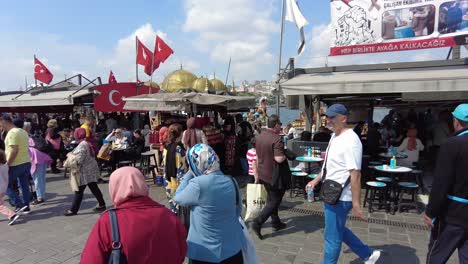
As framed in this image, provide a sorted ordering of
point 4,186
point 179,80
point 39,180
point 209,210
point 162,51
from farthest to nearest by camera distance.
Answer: point 179,80 < point 162,51 < point 39,180 < point 4,186 < point 209,210

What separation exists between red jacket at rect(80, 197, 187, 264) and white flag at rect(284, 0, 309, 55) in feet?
23.1

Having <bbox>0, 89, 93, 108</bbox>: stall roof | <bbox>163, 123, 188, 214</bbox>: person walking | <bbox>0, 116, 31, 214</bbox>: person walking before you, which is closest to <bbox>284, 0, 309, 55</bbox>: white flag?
<bbox>163, 123, 188, 214</bbox>: person walking

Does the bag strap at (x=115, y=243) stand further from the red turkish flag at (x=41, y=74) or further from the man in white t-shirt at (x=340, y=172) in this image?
the red turkish flag at (x=41, y=74)

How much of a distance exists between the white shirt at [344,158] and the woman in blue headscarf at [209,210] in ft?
4.17

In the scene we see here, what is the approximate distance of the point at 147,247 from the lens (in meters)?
1.76

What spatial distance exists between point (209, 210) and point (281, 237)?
2.68m

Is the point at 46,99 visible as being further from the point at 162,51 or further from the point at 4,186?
the point at 4,186

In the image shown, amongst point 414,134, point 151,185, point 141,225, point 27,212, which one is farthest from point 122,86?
point 141,225

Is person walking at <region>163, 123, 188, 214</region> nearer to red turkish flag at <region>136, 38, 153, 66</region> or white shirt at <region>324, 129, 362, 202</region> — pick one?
white shirt at <region>324, 129, 362, 202</region>

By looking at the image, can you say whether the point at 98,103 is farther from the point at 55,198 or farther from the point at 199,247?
the point at 199,247

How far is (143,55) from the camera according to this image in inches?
442

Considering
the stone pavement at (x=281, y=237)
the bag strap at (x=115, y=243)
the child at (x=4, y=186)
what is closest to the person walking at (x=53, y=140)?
the stone pavement at (x=281, y=237)

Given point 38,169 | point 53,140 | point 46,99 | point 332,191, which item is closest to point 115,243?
point 332,191

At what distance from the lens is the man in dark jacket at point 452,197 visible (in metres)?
2.50
